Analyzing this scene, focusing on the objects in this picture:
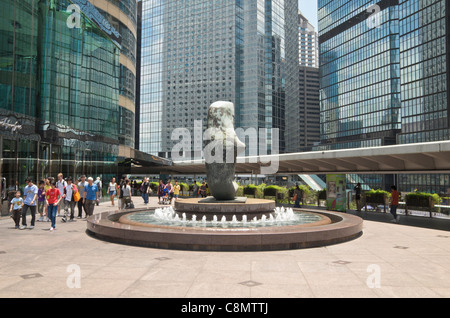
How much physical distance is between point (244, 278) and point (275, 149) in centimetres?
11008

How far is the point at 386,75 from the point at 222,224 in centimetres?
9294

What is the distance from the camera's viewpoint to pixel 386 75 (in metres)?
91.9

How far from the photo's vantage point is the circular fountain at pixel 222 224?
905 centimetres

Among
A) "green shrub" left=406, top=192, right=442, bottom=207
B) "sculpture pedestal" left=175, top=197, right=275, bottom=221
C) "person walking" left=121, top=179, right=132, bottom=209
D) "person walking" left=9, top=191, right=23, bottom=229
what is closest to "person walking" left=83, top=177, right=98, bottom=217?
"person walking" left=121, top=179, right=132, bottom=209

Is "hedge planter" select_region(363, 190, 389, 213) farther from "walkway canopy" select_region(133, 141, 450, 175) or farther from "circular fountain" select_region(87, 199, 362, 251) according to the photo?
"circular fountain" select_region(87, 199, 362, 251)

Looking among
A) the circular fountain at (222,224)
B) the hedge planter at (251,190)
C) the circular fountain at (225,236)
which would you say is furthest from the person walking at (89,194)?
the hedge planter at (251,190)

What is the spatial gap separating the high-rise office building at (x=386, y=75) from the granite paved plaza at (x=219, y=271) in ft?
244

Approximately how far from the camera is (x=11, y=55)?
18391mm

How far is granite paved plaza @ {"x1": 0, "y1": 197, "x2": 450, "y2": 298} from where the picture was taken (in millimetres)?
5641

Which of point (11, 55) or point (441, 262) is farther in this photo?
point (11, 55)

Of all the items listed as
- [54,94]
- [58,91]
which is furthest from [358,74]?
[54,94]

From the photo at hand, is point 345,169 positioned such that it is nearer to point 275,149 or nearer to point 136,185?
point 136,185

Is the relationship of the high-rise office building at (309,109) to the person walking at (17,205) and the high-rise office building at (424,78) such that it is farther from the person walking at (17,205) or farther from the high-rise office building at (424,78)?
the person walking at (17,205)

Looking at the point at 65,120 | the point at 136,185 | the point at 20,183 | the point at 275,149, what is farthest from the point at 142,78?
the point at 20,183
